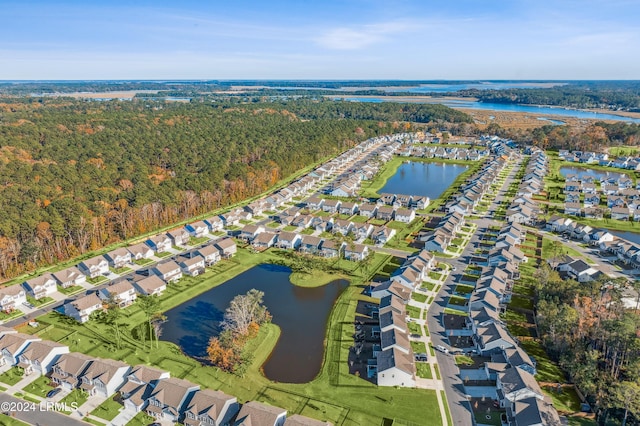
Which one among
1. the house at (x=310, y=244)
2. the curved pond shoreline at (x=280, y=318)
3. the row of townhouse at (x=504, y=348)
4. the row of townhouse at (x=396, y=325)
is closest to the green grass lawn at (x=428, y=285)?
the row of townhouse at (x=396, y=325)

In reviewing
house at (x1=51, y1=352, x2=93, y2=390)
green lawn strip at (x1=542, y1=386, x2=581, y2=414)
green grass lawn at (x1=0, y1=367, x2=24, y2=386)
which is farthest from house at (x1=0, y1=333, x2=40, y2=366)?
green lawn strip at (x1=542, y1=386, x2=581, y2=414)

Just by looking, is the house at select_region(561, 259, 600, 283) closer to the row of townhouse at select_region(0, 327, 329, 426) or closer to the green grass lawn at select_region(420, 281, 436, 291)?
the green grass lawn at select_region(420, 281, 436, 291)

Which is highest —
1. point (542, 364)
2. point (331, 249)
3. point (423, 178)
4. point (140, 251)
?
point (423, 178)

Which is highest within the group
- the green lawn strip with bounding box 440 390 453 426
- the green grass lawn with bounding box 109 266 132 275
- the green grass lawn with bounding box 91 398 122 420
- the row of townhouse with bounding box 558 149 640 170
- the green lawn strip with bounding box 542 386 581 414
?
the row of townhouse with bounding box 558 149 640 170

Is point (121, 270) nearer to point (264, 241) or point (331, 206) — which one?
point (264, 241)

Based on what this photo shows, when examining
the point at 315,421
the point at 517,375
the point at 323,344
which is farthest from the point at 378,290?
the point at 315,421

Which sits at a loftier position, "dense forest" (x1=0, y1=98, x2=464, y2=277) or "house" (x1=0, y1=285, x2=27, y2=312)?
"dense forest" (x1=0, y1=98, x2=464, y2=277)

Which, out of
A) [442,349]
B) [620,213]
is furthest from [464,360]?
[620,213]
